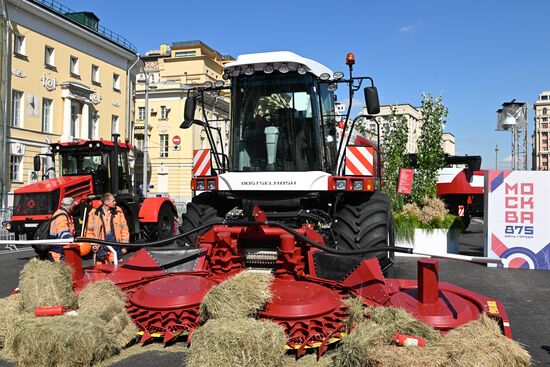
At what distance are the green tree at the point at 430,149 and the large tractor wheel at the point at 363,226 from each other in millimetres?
7654

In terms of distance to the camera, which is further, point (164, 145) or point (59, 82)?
point (164, 145)

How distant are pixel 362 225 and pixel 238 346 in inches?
110

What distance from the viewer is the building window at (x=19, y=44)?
2716cm

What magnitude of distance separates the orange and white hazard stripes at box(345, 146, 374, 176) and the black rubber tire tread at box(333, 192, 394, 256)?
0.40 m

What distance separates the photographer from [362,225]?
19.8 ft

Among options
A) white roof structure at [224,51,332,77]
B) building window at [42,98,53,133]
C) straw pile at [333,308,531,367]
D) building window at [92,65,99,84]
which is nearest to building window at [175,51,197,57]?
building window at [92,65,99,84]

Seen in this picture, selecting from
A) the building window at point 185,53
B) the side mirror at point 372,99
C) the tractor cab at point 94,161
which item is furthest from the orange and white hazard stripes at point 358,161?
the building window at point 185,53

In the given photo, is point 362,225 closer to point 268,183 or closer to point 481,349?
point 268,183

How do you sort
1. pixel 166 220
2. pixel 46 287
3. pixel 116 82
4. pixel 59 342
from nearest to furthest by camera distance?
pixel 59 342 < pixel 46 287 < pixel 166 220 < pixel 116 82

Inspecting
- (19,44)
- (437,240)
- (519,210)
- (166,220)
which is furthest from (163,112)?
(519,210)

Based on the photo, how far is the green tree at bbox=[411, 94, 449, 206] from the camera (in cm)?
1370

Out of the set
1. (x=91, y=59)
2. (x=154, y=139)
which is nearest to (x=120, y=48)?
(x=91, y=59)

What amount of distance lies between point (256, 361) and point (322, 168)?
3.26 meters

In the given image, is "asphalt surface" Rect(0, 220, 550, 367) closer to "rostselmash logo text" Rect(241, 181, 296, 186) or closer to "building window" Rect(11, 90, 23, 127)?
"rostselmash logo text" Rect(241, 181, 296, 186)
